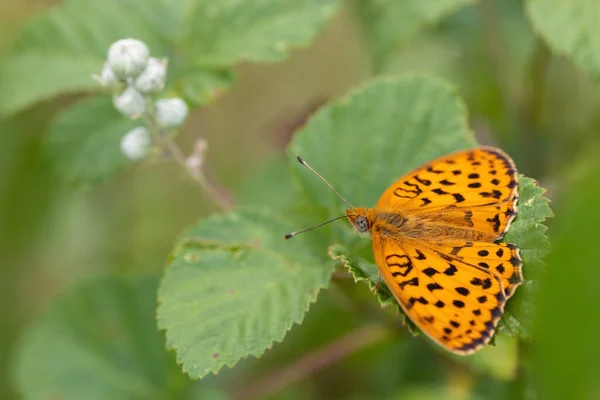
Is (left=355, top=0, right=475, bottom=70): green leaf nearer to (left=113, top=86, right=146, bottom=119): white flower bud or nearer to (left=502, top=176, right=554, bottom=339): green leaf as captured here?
(left=502, top=176, right=554, bottom=339): green leaf

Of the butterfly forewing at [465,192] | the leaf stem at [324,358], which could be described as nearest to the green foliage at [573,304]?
the butterfly forewing at [465,192]

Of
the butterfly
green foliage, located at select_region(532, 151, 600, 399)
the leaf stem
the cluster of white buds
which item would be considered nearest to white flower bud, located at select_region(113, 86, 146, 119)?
the cluster of white buds

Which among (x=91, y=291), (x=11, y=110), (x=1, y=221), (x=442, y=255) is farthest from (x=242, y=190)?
(x=442, y=255)

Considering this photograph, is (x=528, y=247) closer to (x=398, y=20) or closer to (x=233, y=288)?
(x=233, y=288)

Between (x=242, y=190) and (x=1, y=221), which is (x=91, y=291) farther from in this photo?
(x=1, y=221)

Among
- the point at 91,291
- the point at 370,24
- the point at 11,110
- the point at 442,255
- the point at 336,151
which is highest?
the point at 11,110

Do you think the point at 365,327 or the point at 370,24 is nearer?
the point at 365,327

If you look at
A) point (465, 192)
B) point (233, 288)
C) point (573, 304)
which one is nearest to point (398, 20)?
point (465, 192)

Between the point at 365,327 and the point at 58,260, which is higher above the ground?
the point at 58,260
